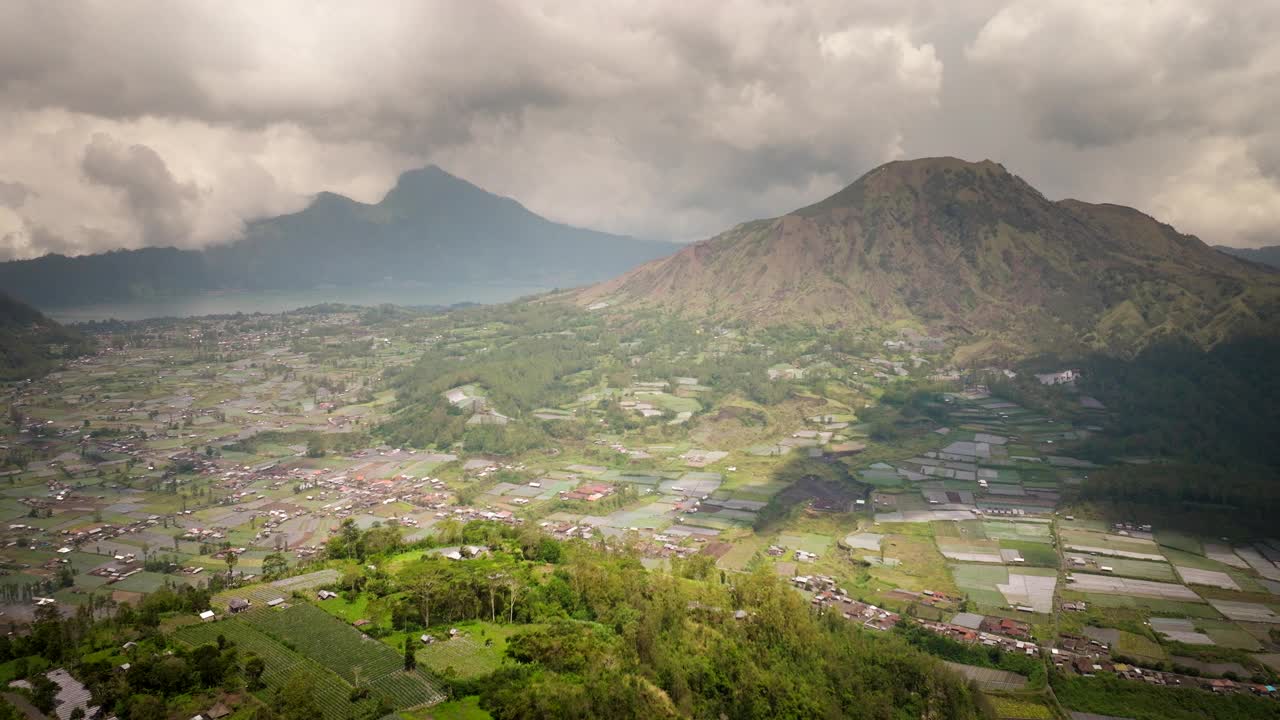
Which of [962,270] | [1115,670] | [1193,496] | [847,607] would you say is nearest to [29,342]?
[847,607]

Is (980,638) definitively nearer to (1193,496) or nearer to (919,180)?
(1193,496)

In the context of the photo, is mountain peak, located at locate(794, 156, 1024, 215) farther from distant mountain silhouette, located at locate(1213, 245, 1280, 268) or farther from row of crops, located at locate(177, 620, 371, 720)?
row of crops, located at locate(177, 620, 371, 720)

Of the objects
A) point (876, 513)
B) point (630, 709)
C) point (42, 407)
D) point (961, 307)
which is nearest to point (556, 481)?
point (876, 513)

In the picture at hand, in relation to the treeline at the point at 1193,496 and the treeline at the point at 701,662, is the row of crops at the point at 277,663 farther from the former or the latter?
the treeline at the point at 1193,496

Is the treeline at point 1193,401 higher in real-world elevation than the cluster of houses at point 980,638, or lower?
higher

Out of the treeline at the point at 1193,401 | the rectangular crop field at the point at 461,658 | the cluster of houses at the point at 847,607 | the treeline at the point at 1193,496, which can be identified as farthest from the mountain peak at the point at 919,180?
the rectangular crop field at the point at 461,658

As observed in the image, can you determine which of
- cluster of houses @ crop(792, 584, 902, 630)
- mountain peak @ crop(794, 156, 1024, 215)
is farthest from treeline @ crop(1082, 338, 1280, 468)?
mountain peak @ crop(794, 156, 1024, 215)

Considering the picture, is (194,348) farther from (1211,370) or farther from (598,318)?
(1211,370)
